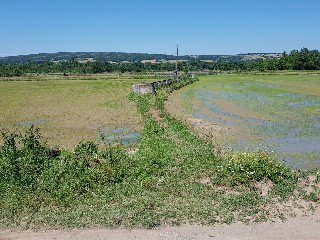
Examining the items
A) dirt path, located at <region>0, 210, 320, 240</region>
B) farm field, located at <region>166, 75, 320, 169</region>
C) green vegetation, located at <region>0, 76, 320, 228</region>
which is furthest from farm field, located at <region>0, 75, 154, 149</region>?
dirt path, located at <region>0, 210, 320, 240</region>

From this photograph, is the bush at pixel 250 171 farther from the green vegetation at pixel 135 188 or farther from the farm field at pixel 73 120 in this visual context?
the farm field at pixel 73 120

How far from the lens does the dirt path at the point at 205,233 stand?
26.6 feet

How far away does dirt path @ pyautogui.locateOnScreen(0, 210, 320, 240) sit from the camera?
809 cm

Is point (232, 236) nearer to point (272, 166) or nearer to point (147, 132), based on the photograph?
point (272, 166)

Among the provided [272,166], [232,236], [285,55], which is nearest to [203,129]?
[272,166]

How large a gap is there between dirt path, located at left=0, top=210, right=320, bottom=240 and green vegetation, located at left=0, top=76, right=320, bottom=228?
26 cm

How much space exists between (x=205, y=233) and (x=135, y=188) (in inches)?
114

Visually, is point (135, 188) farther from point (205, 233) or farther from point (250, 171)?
point (250, 171)

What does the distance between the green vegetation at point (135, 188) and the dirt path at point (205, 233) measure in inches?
10.4

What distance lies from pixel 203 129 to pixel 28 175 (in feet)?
37.4

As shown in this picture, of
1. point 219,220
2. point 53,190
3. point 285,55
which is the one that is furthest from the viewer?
point 285,55

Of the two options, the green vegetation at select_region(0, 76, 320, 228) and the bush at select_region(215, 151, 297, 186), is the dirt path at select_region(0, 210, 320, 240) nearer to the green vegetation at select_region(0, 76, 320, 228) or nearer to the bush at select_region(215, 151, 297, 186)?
the green vegetation at select_region(0, 76, 320, 228)

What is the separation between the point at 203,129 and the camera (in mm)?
21109

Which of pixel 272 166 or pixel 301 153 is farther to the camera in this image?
pixel 301 153
